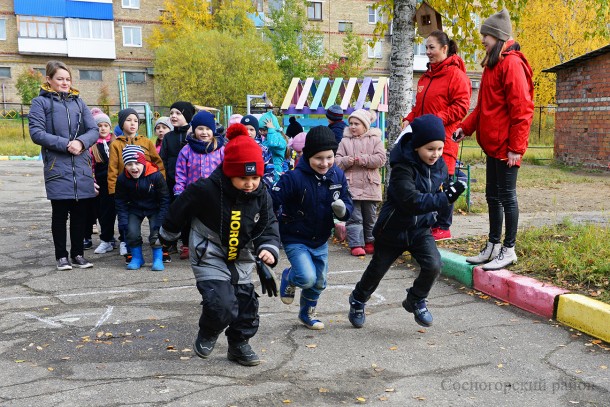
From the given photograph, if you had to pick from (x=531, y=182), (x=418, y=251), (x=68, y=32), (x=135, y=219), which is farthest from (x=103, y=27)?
(x=418, y=251)

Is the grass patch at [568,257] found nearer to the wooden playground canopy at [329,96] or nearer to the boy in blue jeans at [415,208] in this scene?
the boy in blue jeans at [415,208]

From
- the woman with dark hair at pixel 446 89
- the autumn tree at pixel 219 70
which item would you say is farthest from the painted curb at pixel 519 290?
the autumn tree at pixel 219 70

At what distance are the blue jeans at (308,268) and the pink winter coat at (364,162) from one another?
2.65 m

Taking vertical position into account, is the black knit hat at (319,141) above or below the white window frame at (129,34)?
below

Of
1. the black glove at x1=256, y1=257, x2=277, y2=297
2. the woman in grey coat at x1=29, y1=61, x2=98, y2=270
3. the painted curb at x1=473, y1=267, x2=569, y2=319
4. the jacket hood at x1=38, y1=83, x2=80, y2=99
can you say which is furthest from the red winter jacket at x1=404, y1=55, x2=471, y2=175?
the jacket hood at x1=38, y1=83, x2=80, y2=99

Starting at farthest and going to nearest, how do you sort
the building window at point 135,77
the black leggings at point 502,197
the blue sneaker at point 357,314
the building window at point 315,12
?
the building window at point 315,12, the building window at point 135,77, the black leggings at point 502,197, the blue sneaker at point 357,314

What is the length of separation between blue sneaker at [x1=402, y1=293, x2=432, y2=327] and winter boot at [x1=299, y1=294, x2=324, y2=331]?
697mm

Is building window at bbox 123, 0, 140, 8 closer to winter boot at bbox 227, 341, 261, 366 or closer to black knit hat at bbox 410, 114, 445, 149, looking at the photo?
black knit hat at bbox 410, 114, 445, 149

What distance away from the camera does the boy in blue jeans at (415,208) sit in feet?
14.2

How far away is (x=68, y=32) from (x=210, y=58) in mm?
15872

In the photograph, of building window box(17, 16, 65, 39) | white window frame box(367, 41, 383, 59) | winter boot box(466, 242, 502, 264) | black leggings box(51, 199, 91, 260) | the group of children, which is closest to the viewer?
the group of children

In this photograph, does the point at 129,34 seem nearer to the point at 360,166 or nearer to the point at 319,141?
the point at 360,166

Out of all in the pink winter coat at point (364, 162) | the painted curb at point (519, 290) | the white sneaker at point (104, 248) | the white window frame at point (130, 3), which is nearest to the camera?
the painted curb at point (519, 290)

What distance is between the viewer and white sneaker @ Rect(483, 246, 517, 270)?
5641mm
